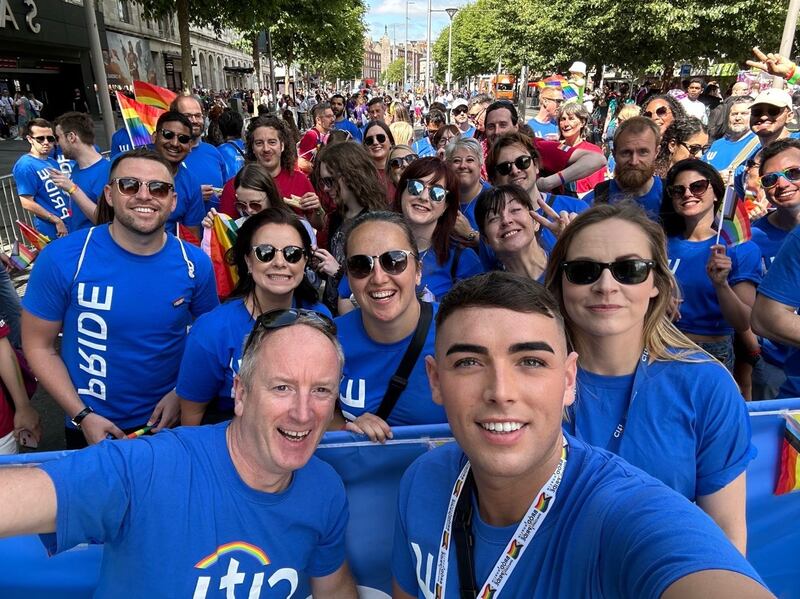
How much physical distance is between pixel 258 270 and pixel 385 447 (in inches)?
41.7

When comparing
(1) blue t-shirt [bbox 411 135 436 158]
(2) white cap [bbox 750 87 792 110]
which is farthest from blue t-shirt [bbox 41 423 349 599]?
(1) blue t-shirt [bbox 411 135 436 158]

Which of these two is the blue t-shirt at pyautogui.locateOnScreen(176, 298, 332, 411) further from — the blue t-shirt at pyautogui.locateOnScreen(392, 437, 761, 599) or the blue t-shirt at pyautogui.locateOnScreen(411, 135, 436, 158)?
the blue t-shirt at pyautogui.locateOnScreen(411, 135, 436, 158)

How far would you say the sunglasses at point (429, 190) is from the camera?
335 cm

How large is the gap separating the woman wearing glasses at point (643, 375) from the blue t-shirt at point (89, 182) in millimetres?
4565

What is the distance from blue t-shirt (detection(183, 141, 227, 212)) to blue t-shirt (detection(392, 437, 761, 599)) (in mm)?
4265

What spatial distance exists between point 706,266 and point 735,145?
374 centimetres

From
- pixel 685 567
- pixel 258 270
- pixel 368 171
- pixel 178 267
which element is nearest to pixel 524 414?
pixel 685 567

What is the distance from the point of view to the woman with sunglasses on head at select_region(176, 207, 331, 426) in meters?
2.45

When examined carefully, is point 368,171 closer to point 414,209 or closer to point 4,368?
point 414,209

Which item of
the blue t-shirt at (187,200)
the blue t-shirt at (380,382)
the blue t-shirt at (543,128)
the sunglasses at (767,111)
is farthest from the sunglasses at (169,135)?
the blue t-shirt at (543,128)

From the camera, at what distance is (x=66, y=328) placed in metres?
2.68

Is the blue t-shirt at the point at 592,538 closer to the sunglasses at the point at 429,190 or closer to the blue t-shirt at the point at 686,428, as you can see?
the blue t-shirt at the point at 686,428

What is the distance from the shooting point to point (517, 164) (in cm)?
391

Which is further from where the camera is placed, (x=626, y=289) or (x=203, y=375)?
(x=203, y=375)
